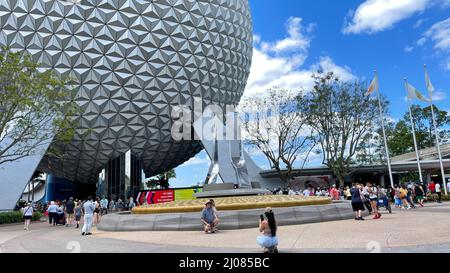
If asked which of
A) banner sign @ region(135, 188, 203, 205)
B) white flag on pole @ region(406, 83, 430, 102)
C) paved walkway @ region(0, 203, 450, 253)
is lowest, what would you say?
paved walkway @ region(0, 203, 450, 253)

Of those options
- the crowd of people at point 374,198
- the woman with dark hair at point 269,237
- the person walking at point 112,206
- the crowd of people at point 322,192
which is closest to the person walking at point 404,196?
the crowd of people at point 374,198

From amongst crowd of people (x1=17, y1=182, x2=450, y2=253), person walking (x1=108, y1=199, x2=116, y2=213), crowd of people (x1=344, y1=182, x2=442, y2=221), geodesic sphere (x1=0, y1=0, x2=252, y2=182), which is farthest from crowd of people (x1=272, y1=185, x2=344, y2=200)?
person walking (x1=108, y1=199, x2=116, y2=213)

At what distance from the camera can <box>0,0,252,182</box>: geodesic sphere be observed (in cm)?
2650

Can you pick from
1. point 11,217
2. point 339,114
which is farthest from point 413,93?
point 11,217

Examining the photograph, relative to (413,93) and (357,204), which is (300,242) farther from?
(413,93)

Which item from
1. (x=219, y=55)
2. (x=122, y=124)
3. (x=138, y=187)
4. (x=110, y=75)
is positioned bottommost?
(x=138, y=187)

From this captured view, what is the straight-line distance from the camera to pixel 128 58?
2814cm

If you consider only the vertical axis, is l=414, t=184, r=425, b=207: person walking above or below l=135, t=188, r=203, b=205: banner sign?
below

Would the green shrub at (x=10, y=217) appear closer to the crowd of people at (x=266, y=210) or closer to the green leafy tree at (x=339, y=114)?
the crowd of people at (x=266, y=210)

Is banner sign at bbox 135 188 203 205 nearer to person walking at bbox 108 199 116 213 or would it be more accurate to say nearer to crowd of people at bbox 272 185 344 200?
person walking at bbox 108 199 116 213
